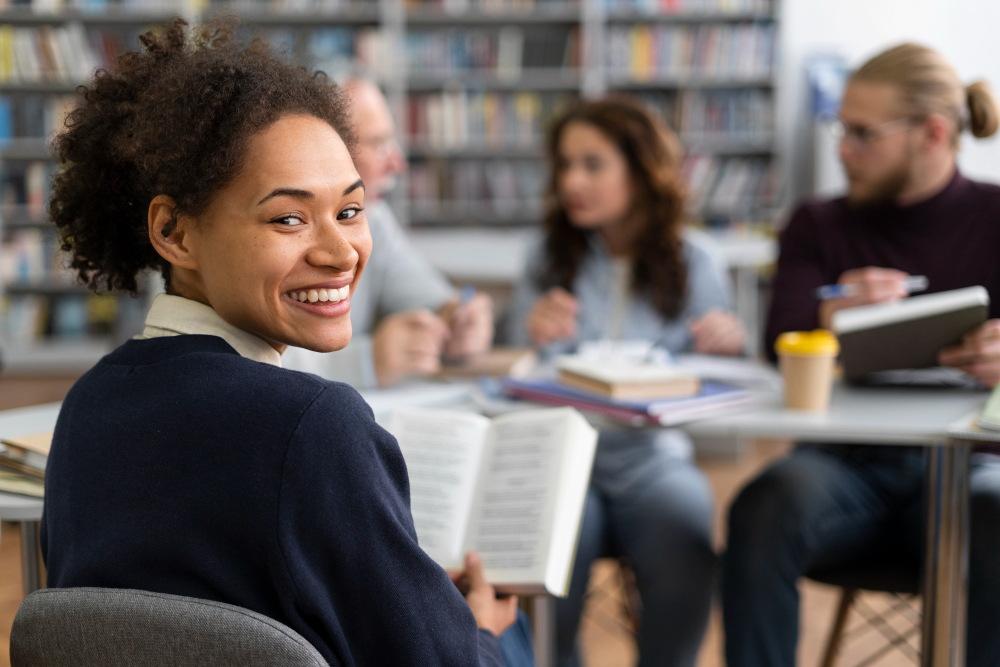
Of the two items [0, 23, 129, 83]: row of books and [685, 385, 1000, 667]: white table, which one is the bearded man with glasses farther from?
[0, 23, 129, 83]: row of books

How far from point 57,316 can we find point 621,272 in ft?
12.7

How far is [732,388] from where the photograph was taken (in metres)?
1.45

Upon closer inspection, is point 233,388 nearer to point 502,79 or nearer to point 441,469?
point 441,469

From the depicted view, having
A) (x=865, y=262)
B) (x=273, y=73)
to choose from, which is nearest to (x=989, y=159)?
(x=865, y=262)

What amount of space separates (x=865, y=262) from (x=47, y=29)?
4.34 m

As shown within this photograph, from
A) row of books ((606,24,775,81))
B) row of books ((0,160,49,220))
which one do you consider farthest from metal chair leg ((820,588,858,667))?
row of books ((0,160,49,220))

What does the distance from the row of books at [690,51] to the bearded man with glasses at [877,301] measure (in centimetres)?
294

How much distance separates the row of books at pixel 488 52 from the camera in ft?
A: 15.4

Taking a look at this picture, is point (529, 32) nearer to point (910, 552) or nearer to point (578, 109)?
point (578, 109)

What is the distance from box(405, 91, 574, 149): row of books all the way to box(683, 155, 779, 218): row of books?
817 millimetres

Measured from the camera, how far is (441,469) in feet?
3.88

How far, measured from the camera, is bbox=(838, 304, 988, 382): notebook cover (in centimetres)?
139

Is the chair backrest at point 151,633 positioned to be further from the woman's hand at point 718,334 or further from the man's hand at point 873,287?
the woman's hand at point 718,334

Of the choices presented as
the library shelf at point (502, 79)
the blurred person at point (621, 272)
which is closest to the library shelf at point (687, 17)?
the library shelf at point (502, 79)
